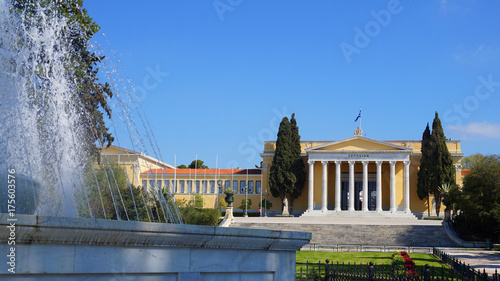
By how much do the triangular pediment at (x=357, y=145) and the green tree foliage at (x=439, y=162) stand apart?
394 centimetres

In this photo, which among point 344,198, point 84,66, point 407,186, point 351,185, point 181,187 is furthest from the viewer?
point 181,187

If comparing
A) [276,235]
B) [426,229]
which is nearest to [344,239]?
[426,229]

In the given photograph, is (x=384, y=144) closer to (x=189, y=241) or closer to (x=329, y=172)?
(x=329, y=172)

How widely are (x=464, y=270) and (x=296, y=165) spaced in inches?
1857

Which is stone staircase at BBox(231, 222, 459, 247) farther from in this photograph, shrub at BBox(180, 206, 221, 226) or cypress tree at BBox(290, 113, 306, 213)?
cypress tree at BBox(290, 113, 306, 213)

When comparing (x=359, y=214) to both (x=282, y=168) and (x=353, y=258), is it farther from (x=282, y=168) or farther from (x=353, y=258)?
(x=353, y=258)

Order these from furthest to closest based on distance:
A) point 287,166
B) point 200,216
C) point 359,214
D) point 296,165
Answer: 1. point 296,165
2. point 287,166
3. point 359,214
4. point 200,216

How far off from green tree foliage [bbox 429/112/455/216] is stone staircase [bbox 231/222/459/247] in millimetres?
15964

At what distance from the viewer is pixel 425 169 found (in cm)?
5916

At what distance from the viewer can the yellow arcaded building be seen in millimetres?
61188

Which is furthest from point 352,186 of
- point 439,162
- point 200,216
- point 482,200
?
point 200,216

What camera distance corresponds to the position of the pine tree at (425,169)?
5884 centimetres

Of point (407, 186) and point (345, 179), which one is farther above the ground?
point (345, 179)

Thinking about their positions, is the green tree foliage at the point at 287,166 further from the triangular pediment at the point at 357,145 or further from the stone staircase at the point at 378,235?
the stone staircase at the point at 378,235
